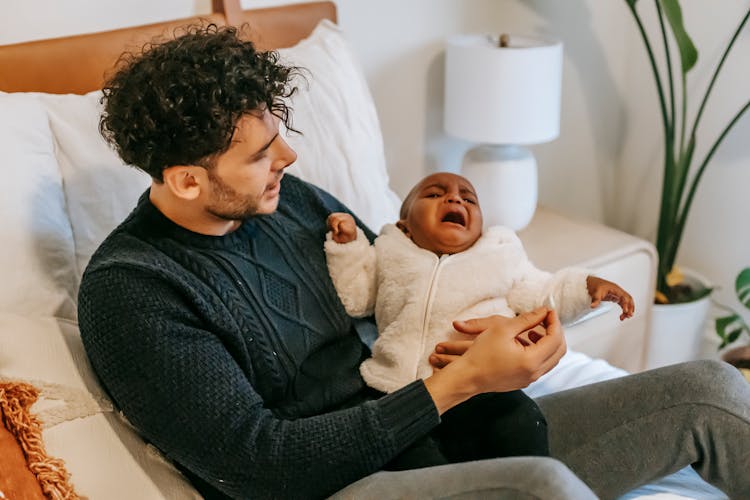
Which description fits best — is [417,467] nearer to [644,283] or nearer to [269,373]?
[269,373]

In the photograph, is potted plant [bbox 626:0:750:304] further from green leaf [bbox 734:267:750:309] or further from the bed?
the bed

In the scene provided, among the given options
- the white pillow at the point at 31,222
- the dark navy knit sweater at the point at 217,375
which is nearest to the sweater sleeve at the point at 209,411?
the dark navy knit sweater at the point at 217,375

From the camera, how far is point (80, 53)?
5.18 ft

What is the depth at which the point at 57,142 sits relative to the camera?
1.40 meters

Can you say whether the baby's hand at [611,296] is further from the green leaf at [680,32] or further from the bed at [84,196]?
the green leaf at [680,32]

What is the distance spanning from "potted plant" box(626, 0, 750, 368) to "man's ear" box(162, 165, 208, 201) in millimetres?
1356

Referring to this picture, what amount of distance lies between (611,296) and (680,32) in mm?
939

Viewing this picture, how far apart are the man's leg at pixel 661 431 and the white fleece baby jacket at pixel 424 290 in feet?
0.50

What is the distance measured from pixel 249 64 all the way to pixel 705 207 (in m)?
1.60

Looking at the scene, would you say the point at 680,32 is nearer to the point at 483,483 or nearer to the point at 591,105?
the point at 591,105

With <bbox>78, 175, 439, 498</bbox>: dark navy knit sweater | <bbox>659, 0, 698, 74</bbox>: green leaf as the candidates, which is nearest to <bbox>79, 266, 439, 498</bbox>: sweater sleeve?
<bbox>78, 175, 439, 498</bbox>: dark navy knit sweater

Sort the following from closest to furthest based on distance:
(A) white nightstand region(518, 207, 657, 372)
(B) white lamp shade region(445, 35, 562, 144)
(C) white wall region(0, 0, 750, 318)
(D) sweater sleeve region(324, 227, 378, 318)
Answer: (D) sweater sleeve region(324, 227, 378, 318) → (B) white lamp shade region(445, 35, 562, 144) → (A) white nightstand region(518, 207, 657, 372) → (C) white wall region(0, 0, 750, 318)

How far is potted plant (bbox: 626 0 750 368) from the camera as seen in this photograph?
2.15 meters

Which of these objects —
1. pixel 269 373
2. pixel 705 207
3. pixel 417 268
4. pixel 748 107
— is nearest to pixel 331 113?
pixel 417 268
